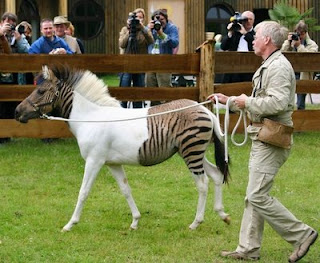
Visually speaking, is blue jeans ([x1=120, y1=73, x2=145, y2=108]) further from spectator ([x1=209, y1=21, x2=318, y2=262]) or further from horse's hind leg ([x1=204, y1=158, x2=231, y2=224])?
spectator ([x1=209, y1=21, x2=318, y2=262])

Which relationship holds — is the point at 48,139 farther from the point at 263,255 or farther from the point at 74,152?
the point at 263,255

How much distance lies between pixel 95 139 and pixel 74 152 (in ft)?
14.6

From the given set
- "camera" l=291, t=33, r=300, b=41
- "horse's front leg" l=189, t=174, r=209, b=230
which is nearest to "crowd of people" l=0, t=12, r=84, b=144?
"camera" l=291, t=33, r=300, b=41

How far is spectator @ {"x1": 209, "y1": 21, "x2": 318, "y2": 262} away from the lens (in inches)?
254

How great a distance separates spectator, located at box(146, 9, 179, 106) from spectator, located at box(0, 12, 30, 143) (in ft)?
7.62

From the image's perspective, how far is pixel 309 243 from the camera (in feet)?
21.8

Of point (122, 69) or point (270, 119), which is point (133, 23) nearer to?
point (122, 69)

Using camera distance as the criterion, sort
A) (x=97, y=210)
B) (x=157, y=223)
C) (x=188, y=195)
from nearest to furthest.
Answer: (x=157, y=223) → (x=97, y=210) → (x=188, y=195)

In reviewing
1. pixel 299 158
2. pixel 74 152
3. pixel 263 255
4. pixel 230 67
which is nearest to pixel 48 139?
pixel 74 152

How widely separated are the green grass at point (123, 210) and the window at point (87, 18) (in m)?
16.4

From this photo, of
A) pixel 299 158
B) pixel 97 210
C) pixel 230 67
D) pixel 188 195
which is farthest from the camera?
pixel 230 67

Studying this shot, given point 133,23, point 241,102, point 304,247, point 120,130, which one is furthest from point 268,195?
point 133,23

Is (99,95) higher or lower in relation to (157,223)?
higher

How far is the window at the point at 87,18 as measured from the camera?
2883cm
